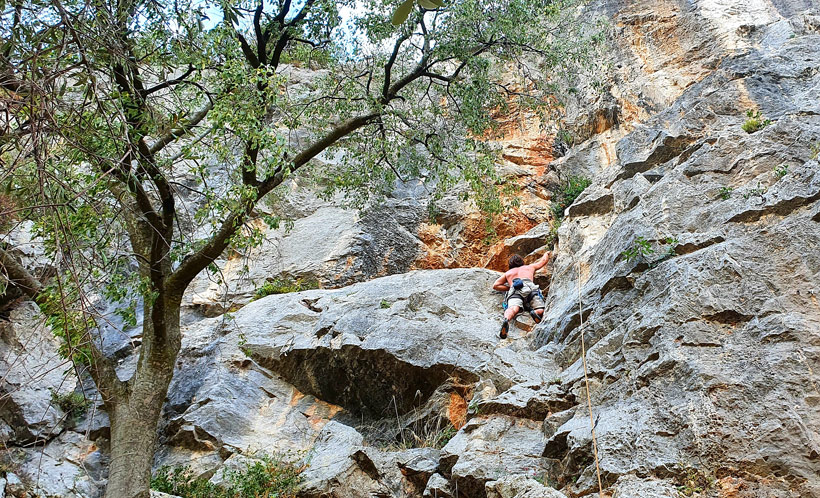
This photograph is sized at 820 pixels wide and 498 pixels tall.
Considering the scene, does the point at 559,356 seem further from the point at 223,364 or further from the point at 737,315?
the point at 223,364

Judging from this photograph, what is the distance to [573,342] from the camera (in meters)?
7.86

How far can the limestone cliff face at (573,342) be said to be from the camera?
5395 millimetres

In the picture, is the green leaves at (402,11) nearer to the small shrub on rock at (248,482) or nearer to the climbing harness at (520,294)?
the small shrub on rock at (248,482)

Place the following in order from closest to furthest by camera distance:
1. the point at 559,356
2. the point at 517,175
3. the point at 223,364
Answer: the point at 559,356
the point at 223,364
the point at 517,175

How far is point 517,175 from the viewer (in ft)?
48.9

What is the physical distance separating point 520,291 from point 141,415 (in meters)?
5.75

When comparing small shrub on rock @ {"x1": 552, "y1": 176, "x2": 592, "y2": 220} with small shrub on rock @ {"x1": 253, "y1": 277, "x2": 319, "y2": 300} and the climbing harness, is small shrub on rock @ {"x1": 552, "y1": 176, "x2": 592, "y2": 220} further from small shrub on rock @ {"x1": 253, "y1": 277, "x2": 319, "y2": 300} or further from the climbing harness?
small shrub on rock @ {"x1": 253, "y1": 277, "x2": 319, "y2": 300}

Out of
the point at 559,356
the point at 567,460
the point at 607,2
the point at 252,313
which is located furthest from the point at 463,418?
the point at 607,2

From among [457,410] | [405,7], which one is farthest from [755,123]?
[405,7]

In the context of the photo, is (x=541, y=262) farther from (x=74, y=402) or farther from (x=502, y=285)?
(x=74, y=402)

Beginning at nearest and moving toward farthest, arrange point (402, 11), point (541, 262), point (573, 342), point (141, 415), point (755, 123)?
point (402, 11) → point (141, 415) → point (573, 342) → point (755, 123) → point (541, 262)

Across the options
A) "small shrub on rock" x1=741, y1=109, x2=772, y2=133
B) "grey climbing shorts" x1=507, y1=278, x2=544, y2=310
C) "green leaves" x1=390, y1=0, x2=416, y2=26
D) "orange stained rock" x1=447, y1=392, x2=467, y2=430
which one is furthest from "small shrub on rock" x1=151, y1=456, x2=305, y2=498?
"small shrub on rock" x1=741, y1=109, x2=772, y2=133

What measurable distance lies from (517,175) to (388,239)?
3.81 meters

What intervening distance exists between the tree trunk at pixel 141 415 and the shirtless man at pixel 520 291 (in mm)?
4593
